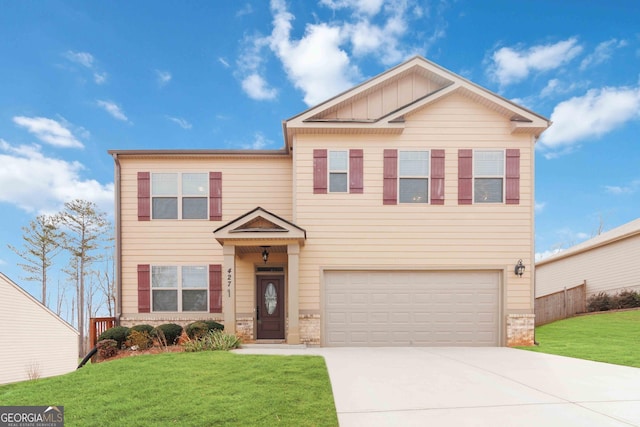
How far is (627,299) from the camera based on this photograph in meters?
14.5

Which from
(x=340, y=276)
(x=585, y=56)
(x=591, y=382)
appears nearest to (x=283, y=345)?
(x=340, y=276)

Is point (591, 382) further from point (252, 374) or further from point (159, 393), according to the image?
point (159, 393)

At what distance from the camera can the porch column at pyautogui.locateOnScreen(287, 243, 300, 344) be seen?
30.2ft

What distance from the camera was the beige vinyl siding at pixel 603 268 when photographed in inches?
588

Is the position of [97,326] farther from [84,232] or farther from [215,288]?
[84,232]

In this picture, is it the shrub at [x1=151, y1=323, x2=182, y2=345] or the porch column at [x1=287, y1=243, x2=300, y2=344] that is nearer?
the porch column at [x1=287, y1=243, x2=300, y2=344]

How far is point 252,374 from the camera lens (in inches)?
236

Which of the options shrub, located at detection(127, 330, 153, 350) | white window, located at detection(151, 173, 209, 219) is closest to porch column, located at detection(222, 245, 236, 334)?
shrub, located at detection(127, 330, 153, 350)

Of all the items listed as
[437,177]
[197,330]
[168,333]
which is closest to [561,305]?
[437,177]

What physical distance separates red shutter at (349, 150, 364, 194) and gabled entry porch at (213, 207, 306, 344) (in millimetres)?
2044

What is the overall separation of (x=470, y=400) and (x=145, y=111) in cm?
2126

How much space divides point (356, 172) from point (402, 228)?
6.78 feet

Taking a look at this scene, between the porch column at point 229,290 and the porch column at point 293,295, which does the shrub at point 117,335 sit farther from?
the porch column at point 293,295
